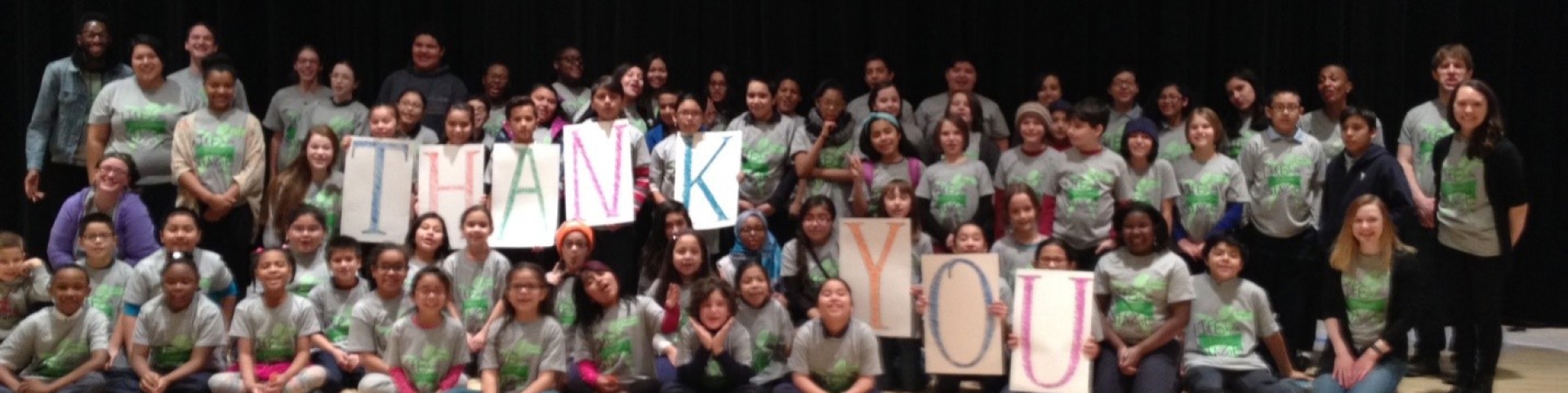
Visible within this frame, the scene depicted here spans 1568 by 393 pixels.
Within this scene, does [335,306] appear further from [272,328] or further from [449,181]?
[449,181]

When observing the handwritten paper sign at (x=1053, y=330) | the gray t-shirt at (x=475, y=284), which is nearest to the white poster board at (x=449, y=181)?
the gray t-shirt at (x=475, y=284)

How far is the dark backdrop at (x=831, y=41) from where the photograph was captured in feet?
27.4

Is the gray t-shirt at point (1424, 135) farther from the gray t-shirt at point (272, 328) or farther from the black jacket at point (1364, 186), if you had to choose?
the gray t-shirt at point (272, 328)

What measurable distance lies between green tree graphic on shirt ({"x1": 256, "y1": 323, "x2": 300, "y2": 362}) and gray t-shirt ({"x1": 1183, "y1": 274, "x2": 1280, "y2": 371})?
320cm

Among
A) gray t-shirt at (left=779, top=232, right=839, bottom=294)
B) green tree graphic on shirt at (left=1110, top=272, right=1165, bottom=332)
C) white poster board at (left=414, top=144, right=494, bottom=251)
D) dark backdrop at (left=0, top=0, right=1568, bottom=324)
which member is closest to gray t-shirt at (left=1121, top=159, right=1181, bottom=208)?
green tree graphic on shirt at (left=1110, top=272, right=1165, bottom=332)

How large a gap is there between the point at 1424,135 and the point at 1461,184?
2.63 feet

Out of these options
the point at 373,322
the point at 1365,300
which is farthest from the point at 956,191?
the point at 373,322

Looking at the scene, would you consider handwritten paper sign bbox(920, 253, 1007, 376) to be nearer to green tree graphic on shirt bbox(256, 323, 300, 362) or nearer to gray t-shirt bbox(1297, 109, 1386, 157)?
gray t-shirt bbox(1297, 109, 1386, 157)

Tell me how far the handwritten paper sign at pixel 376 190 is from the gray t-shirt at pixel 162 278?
1.73ft

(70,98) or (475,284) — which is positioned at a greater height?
(70,98)

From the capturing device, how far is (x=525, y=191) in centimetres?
703

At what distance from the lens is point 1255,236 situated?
7.08 metres

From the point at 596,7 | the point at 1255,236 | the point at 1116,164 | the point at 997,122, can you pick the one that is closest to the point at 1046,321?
the point at 1116,164

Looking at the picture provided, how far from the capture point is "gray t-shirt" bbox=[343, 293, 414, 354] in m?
6.25
